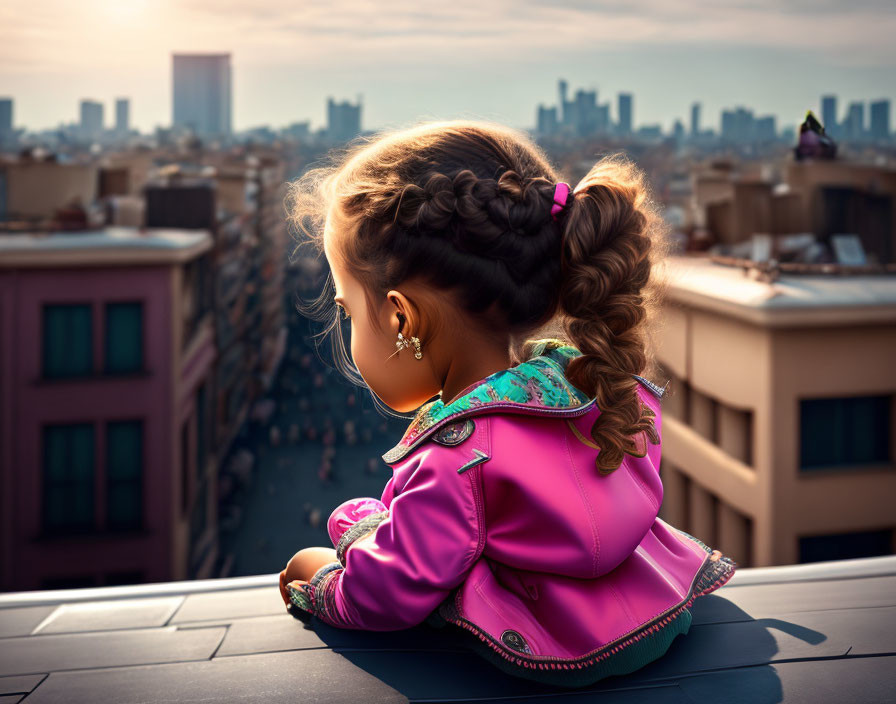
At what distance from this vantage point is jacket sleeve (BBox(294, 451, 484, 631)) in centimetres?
119

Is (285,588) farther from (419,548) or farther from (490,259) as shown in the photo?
(490,259)

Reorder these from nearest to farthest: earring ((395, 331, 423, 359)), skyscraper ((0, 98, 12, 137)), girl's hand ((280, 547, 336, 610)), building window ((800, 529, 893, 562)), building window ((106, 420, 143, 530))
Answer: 1. earring ((395, 331, 423, 359))
2. girl's hand ((280, 547, 336, 610))
3. building window ((800, 529, 893, 562))
4. building window ((106, 420, 143, 530))
5. skyscraper ((0, 98, 12, 137))

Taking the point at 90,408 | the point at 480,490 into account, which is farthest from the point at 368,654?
the point at 90,408

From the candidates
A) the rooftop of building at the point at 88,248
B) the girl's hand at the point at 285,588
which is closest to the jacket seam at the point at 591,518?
the girl's hand at the point at 285,588

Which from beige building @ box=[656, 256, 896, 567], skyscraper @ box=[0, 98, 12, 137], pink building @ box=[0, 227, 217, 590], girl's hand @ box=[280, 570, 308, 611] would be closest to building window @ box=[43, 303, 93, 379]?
pink building @ box=[0, 227, 217, 590]

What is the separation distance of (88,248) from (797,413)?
673cm

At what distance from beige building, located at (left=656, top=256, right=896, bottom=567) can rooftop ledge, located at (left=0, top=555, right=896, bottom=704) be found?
5869mm

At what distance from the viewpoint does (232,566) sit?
15195 mm

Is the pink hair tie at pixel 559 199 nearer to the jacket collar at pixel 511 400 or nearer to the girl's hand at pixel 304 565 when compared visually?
the jacket collar at pixel 511 400

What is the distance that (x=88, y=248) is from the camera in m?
9.35

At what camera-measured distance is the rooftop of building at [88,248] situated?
30.0 feet

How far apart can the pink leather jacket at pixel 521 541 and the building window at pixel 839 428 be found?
6.79 m

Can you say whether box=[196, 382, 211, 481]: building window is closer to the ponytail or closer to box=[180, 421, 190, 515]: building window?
box=[180, 421, 190, 515]: building window

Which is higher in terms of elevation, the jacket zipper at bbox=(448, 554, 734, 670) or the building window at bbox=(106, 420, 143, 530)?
the jacket zipper at bbox=(448, 554, 734, 670)
